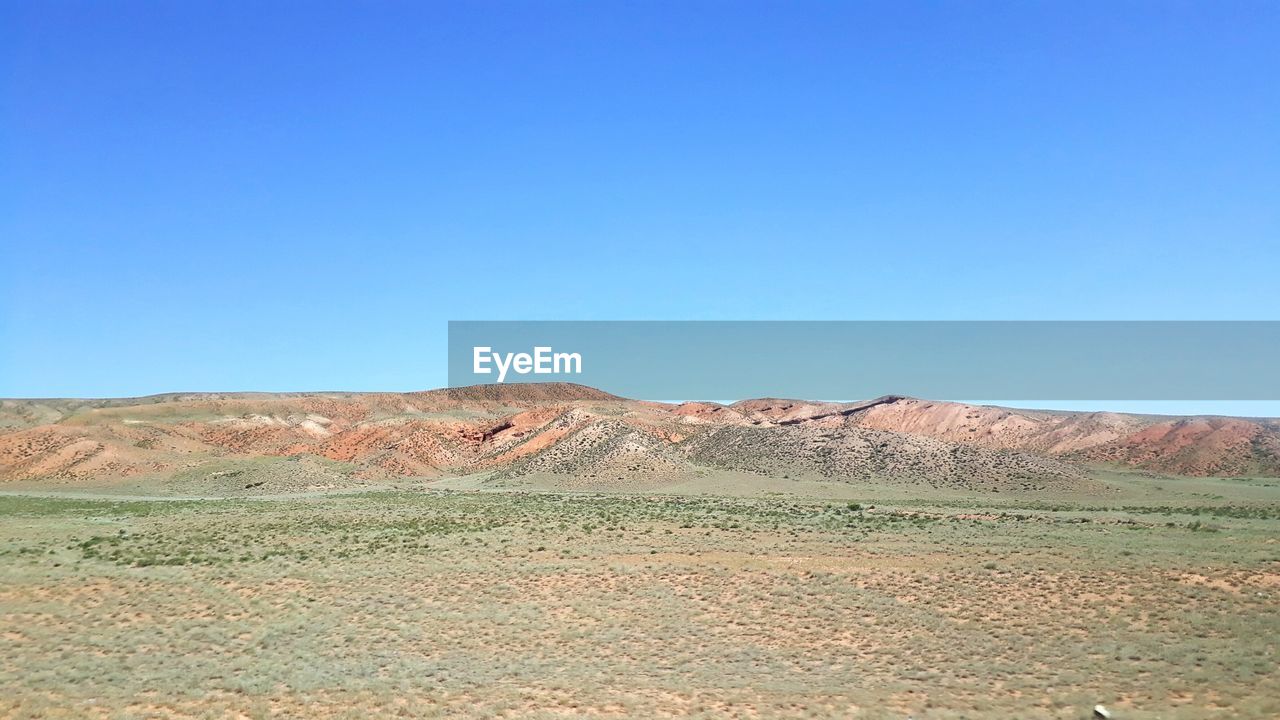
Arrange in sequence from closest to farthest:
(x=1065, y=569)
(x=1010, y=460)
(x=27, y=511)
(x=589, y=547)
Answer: (x=1065, y=569), (x=589, y=547), (x=27, y=511), (x=1010, y=460)

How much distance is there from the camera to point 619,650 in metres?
20.2

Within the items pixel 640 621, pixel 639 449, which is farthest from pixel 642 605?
pixel 639 449

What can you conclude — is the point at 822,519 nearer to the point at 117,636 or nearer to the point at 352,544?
the point at 352,544

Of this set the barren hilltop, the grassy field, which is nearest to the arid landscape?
the grassy field

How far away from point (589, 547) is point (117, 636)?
48.8 ft

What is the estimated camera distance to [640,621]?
2244cm

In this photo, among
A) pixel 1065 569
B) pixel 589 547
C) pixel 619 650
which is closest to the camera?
pixel 619 650

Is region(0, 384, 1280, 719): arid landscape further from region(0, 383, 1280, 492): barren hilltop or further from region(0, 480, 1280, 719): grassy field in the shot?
region(0, 383, 1280, 492): barren hilltop

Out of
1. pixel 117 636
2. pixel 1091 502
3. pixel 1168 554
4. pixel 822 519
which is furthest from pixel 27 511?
pixel 1091 502

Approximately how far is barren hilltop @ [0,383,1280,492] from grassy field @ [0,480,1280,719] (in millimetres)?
Result: 30663

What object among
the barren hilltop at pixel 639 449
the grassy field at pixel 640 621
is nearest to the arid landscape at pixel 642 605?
the grassy field at pixel 640 621

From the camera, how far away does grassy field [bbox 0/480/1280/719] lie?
56.3 ft

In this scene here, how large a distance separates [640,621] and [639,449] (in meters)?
48.1

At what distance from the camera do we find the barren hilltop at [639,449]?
67.2m
